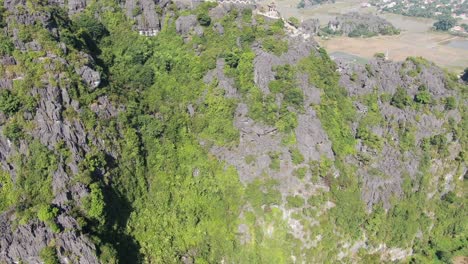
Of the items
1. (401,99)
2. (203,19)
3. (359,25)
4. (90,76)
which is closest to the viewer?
(90,76)

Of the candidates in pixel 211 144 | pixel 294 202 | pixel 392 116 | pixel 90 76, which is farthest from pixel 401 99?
pixel 90 76

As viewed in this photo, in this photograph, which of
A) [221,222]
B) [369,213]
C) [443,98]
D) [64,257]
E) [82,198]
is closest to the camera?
[64,257]

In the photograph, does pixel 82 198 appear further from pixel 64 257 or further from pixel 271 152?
pixel 271 152

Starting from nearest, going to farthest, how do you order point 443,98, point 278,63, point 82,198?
point 82,198 → point 278,63 → point 443,98

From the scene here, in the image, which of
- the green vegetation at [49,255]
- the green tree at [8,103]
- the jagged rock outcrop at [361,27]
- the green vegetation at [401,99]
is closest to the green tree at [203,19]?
the green tree at [8,103]

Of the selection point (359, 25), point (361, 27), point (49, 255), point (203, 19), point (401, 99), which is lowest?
point (49, 255)

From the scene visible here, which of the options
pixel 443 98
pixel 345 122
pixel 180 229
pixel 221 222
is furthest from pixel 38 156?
pixel 443 98

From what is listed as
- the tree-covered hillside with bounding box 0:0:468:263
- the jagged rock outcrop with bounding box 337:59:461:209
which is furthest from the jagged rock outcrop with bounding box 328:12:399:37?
the tree-covered hillside with bounding box 0:0:468:263

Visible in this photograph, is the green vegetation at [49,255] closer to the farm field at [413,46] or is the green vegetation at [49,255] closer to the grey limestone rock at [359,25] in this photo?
the farm field at [413,46]

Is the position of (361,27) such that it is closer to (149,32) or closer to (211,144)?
(149,32)
